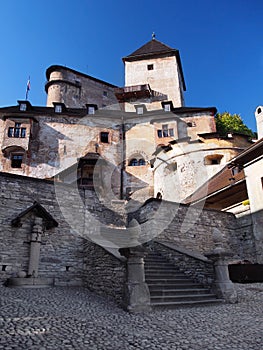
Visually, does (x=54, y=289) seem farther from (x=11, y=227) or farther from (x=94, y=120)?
(x=94, y=120)

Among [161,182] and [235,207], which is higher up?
[161,182]

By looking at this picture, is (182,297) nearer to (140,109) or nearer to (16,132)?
(16,132)

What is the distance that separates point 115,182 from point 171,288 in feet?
A: 70.3

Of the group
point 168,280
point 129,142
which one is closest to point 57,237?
point 168,280

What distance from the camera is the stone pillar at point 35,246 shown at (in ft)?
30.7

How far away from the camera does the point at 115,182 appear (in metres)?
29.0

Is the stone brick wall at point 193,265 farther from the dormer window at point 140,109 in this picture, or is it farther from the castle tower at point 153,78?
the castle tower at point 153,78

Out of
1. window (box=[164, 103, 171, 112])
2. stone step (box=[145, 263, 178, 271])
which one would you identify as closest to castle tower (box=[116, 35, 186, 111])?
window (box=[164, 103, 171, 112])

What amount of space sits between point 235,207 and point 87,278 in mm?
9296

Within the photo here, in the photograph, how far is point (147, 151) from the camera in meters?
30.3

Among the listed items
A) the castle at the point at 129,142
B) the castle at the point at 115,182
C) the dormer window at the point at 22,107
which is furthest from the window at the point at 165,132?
the dormer window at the point at 22,107

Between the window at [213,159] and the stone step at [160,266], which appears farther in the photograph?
the window at [213,159]

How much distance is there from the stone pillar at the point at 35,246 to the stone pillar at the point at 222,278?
18.8 feet

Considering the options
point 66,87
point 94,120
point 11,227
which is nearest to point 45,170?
point 94,120
